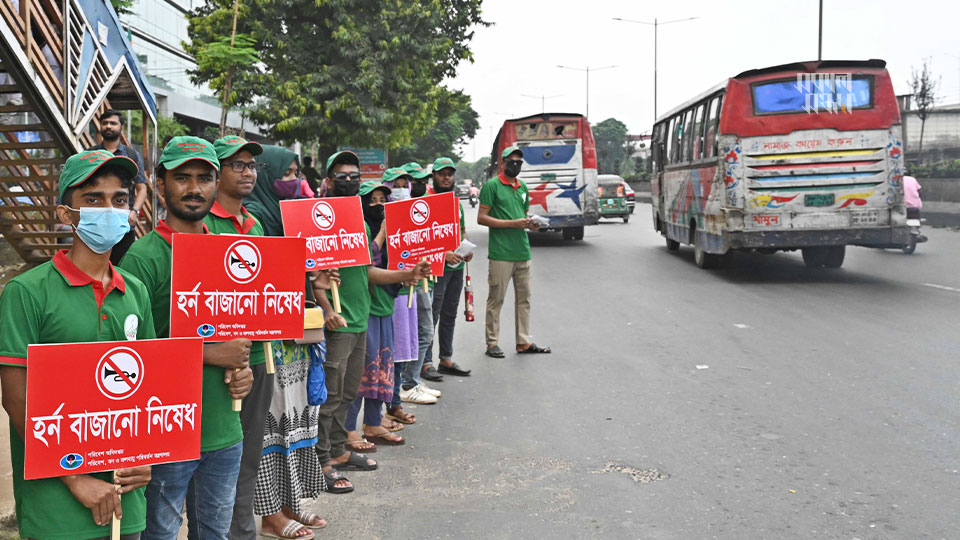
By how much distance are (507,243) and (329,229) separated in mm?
4104

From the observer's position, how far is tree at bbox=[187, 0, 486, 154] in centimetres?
2416

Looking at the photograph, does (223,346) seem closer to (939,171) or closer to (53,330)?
(53,330)

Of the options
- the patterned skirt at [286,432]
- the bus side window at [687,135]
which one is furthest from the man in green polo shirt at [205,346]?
the bus side window at [687,135]

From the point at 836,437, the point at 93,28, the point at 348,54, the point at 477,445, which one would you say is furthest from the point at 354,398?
the point at 348,54

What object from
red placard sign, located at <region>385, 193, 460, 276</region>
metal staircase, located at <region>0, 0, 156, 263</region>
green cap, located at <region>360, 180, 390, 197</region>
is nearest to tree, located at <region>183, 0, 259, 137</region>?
metal staircase, located at <region>0, 0, 156, 263</region>

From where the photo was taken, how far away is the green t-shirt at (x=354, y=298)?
16.9 feet

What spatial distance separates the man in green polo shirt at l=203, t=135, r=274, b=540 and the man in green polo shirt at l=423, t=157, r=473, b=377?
12.5 feet

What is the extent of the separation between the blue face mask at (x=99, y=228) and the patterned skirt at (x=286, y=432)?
1454mm

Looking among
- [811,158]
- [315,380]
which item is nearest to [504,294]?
[315,380]

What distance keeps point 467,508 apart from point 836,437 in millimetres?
2592

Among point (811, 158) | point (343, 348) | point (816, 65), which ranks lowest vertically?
point (343, 348)

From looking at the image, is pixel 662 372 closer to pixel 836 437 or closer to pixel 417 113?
pixel 836 437

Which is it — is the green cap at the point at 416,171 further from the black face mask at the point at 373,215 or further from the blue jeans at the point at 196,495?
the blue jeans at the point at 196,495

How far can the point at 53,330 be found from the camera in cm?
252
